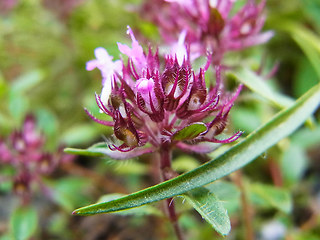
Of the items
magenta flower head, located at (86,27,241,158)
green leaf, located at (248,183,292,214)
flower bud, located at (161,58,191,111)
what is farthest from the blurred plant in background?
flower bud, located at (161,58,191,111)

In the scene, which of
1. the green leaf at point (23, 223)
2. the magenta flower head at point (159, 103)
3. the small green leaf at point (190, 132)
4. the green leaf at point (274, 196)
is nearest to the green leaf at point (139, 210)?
the magenta flower head at point (159, 103)

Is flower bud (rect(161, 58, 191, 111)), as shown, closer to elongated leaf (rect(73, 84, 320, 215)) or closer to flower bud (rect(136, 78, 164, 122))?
flower bud (rect(136, 78, 164, 122))

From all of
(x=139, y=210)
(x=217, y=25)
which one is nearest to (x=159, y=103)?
(x=139, y=210)

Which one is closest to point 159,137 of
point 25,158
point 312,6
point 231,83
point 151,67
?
point 151,67

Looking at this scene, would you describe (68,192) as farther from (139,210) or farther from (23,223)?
(139,210)

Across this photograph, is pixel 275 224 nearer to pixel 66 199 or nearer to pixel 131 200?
pixel 66 199
